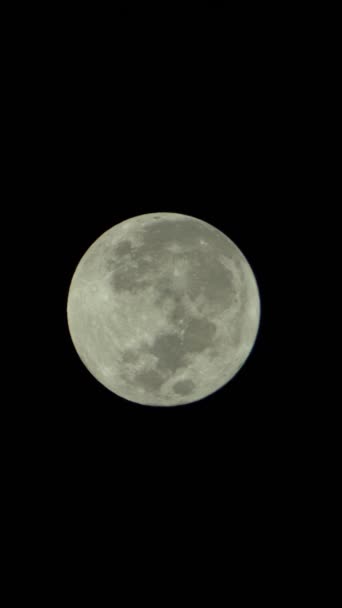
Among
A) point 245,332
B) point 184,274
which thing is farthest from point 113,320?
point 245,332

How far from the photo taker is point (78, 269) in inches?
304

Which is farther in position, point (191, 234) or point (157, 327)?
point (191, 234)

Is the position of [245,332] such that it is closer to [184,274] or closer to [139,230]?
[184,274]

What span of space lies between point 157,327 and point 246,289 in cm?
131

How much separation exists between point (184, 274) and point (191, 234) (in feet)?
2.05

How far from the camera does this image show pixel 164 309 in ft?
22.1

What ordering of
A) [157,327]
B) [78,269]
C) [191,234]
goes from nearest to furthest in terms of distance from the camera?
[157,327]
[191,234]
[78,269]

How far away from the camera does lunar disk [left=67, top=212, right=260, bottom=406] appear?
6.80 metres

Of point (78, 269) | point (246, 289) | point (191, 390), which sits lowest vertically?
point (191, 390)

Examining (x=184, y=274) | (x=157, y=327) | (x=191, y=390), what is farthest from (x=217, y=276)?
(x=191, y=390)

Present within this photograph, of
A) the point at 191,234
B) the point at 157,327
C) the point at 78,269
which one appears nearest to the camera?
the point at 157,327

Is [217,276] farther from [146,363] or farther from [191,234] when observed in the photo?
[146,363]

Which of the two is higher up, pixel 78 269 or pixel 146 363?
pixel 78 269

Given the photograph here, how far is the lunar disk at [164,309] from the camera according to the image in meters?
6.80
